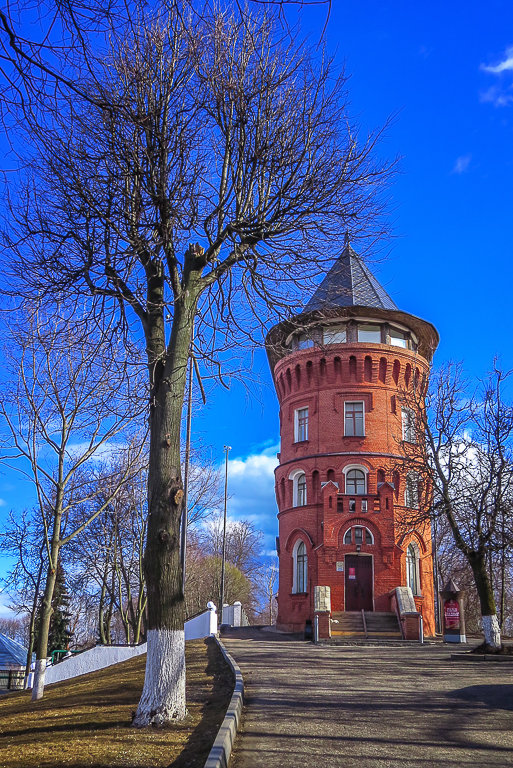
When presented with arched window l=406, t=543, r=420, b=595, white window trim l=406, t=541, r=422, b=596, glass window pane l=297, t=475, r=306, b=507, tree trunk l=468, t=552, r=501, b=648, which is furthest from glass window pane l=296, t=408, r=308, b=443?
tree trunk l=468, t=552, r=501, b=648

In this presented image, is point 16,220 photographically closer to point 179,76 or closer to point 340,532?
point 179,76

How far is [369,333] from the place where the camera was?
32.8m

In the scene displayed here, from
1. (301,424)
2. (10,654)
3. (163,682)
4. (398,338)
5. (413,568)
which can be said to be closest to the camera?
(163,682)

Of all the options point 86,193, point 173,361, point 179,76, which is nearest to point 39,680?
point 173,361

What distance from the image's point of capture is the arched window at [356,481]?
31391 millimetres

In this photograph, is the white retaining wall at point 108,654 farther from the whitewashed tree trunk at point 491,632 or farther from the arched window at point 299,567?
the whitewashed tree trunk at point 491,632

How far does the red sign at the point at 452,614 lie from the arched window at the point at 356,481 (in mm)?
6413

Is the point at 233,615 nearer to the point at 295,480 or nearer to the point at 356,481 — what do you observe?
the point at 295,480

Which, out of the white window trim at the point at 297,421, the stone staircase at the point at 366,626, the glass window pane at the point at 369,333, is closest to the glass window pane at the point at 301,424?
the white window trim at the point at 297,421

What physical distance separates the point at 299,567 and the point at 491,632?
13.5 metres

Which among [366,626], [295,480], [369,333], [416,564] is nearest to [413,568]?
[416,564]

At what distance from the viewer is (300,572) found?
31.8 meters

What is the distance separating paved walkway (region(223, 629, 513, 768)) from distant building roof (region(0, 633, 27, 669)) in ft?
130

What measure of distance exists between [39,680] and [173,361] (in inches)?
469
